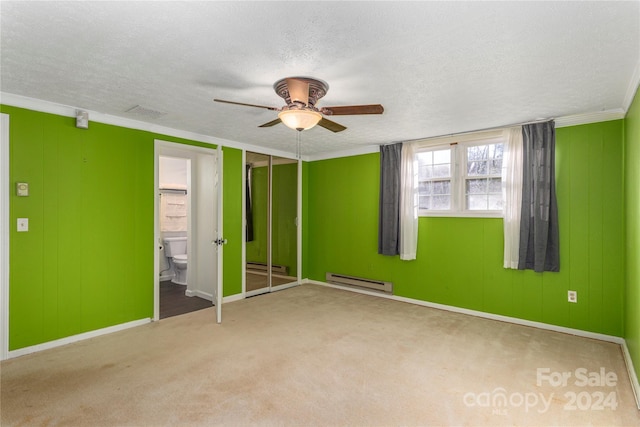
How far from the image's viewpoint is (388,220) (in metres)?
4.86

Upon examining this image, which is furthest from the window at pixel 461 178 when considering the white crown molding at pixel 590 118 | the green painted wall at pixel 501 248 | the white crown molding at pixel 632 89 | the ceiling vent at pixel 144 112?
the ceiling vent at pixel 144 112

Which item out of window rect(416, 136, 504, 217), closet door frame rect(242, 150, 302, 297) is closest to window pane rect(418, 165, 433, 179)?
window rect(416, 136, 504, 217)

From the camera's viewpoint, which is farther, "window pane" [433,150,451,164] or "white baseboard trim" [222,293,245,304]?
"white baseboard trim" [222,293,245,304]

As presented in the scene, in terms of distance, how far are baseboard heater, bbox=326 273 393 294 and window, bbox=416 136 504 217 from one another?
127 cm

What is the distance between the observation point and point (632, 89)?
2641 millimetres

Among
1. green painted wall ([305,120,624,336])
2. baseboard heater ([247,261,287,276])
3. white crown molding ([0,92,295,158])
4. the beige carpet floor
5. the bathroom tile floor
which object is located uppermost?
white crown molding ([0,92,295,158])

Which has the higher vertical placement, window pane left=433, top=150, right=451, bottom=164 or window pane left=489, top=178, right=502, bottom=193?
window pane left=433, top=150, right=451, bottom=164

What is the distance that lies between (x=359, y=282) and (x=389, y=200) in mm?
1456

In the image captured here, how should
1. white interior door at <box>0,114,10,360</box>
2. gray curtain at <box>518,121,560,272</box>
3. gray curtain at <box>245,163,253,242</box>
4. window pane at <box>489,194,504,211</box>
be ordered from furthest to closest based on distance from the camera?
gray curtain at <box>245,163,253,242</box> → window pane at <box>489,194,504,211</box> → gray curtain at <box>518,121,560,272</box> → white interior door at <box>0,114,10,360</box>

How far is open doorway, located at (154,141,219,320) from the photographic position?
425cm

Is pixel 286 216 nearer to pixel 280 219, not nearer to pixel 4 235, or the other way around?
pixel 280 219

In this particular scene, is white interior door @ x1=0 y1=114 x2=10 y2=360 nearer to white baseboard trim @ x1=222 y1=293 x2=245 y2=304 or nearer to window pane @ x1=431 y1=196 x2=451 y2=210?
white baseboard trim @ x1=222 y1=293 x2=245 y2=304

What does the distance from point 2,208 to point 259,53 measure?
2.64 m

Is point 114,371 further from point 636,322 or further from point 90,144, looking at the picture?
point 636,322
